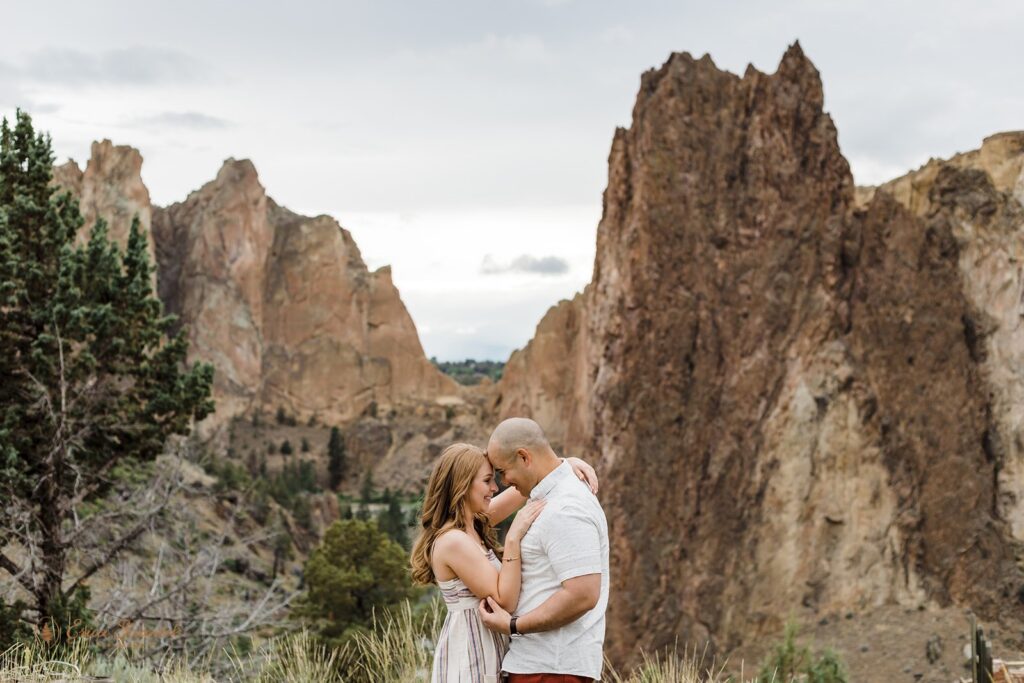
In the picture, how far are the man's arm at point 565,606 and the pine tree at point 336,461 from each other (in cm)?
9964

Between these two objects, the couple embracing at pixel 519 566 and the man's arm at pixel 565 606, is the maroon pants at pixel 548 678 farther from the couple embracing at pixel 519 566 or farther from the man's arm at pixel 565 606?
the man's arm at pixel 565 606

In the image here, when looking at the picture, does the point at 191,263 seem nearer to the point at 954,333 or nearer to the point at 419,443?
the point at 419,443

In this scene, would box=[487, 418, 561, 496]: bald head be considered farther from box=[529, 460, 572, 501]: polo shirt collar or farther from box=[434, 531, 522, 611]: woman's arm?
box=[434, 531, 522, 611]: woman's arm

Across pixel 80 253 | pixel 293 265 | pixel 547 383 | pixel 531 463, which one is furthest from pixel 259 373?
pixel 531 463

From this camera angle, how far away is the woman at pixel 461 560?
493 centimetres

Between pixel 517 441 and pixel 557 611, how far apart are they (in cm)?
74

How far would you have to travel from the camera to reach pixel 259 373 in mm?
128250

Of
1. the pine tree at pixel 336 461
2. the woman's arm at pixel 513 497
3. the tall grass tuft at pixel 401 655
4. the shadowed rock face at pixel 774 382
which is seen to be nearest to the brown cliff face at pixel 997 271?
the shadowed rock face at pixel 774 382

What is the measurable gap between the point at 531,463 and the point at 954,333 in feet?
122

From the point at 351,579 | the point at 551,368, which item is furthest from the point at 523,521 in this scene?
the point at 551,368

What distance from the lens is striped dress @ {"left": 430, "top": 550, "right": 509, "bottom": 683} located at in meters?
5.00

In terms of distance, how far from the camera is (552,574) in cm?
475

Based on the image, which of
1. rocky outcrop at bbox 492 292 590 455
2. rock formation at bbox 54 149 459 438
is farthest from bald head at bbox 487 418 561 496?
rock formation at bbox 54 149 459 438

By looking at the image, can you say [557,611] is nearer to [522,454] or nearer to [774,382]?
[522,454]
